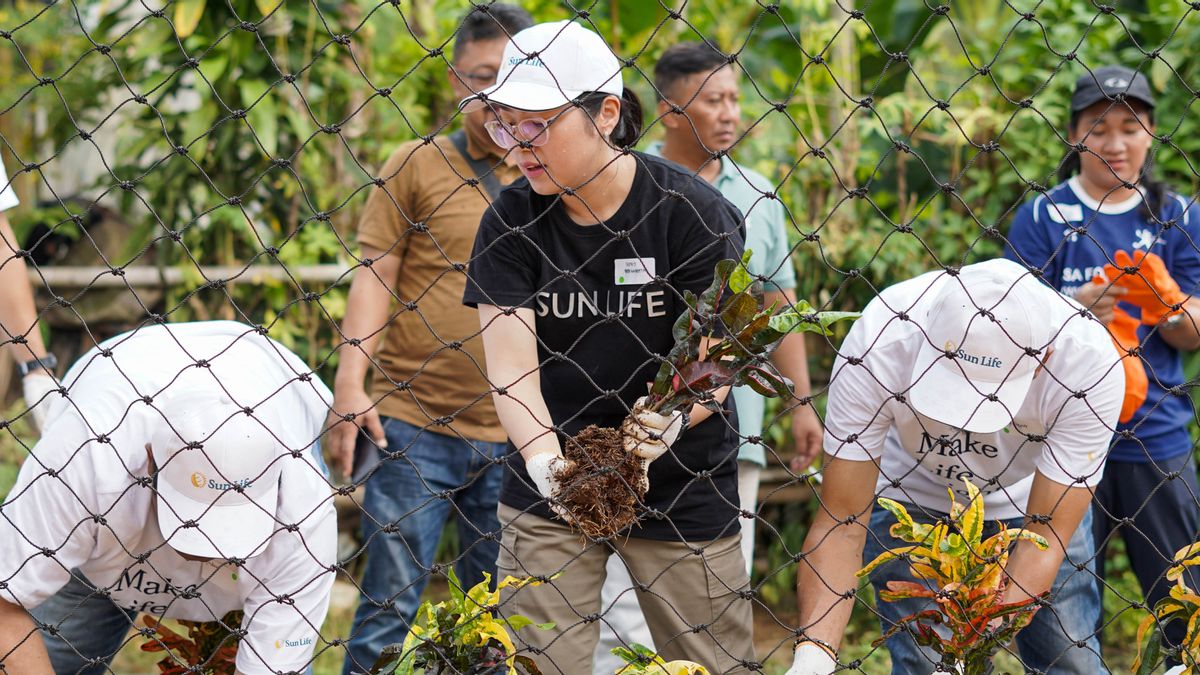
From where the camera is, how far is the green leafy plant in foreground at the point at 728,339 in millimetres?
1935

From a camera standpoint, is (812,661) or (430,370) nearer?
(812,661)

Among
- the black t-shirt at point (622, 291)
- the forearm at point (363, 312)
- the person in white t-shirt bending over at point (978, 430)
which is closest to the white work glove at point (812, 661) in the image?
the person in white t-shirt bending over at point (978, 430)

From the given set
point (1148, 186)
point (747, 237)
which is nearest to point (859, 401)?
point (747, 237)

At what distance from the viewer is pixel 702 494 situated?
233 centimetres

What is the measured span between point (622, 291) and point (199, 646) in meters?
1.01

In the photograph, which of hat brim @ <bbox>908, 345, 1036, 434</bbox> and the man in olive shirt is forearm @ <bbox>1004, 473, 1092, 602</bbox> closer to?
hat brim @ <bbox>908, 345, 1036, 434</bbox>

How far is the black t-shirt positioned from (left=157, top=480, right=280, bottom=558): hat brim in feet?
1.49

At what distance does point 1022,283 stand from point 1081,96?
1173 mm

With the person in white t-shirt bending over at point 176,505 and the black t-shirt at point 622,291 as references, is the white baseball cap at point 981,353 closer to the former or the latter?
the black t-shirt at point 622,291

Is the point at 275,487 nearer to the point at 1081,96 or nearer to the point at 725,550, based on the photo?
the point at 725,550

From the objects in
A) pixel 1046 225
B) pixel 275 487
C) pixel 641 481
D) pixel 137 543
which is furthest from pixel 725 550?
pixel 1046 225

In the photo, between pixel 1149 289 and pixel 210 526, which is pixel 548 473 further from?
pixel 1149 289

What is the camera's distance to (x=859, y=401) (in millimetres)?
2328

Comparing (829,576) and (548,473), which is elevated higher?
(548,473)
